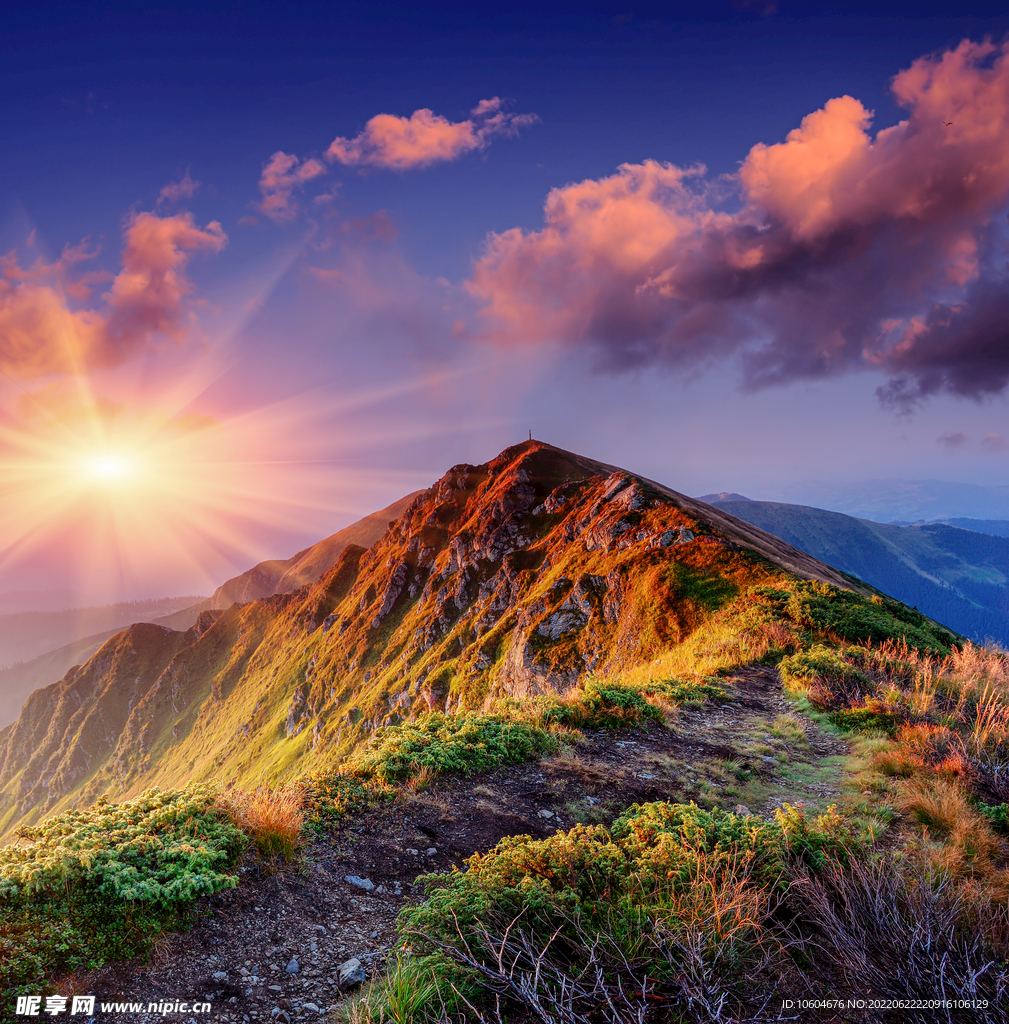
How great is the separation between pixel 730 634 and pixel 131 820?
22.1m

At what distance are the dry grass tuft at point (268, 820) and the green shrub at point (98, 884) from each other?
24cm

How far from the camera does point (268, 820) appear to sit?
219 inches

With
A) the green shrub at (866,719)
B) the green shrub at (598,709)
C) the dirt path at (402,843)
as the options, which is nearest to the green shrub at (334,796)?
the dirt path at (402,843)

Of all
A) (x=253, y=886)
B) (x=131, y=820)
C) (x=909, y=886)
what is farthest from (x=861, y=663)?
(x=131, y=820)

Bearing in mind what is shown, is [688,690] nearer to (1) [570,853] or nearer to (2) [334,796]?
(1) [570,853]

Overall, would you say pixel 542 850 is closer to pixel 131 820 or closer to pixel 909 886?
pixel 909 886

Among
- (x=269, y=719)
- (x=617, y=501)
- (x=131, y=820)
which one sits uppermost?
(x=617, y=501)

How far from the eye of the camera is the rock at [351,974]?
161 inches

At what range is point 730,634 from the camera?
22.0 m

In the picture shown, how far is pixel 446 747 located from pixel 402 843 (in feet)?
6.82

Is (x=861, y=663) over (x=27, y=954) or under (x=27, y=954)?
under

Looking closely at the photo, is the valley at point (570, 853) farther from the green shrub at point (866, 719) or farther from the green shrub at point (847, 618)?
the green shrub at point (847, 618)

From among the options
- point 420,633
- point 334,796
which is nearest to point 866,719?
point 334,796

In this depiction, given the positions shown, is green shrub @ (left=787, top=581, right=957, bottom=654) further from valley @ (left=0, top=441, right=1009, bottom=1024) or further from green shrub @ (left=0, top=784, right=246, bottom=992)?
green shrub @ (left=0, top=784, right=246, bottom=992)
